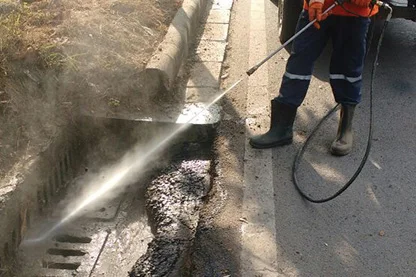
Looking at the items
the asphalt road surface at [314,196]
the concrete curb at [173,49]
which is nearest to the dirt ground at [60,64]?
the concrete curb at [173,49]

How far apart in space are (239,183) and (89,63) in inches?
70.7

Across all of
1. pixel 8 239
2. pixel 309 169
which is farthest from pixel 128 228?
pixel 309 169

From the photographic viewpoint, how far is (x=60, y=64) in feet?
13.7

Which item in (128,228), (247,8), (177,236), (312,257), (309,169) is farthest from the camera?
(247,8)

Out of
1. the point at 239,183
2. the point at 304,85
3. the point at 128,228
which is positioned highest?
the point at 304,85

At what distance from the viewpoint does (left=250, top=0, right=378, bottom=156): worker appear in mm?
3648

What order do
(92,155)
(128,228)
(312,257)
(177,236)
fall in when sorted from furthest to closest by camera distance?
(92,155), (128,228), (177,236), (312,257)

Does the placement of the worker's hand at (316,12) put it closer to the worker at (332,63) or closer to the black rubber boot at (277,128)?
the worker at (332,63)

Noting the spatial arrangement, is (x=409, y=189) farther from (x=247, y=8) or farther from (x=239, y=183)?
(x=247, y=8)

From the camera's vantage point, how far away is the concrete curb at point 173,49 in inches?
174

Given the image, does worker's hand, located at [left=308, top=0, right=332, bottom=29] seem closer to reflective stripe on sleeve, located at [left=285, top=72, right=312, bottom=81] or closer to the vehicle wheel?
reflective stripe on sleeve, located at [left=285, top=72, right=312, bottom=81]

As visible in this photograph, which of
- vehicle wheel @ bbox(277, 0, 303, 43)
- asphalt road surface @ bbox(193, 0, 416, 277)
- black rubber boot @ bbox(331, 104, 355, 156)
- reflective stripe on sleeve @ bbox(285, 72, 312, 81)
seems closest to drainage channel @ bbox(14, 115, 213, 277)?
asphalt road surface @ bbox(193, 0, 416, 277)

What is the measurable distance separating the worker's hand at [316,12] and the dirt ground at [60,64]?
168 cm

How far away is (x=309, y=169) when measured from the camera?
3879 mm
